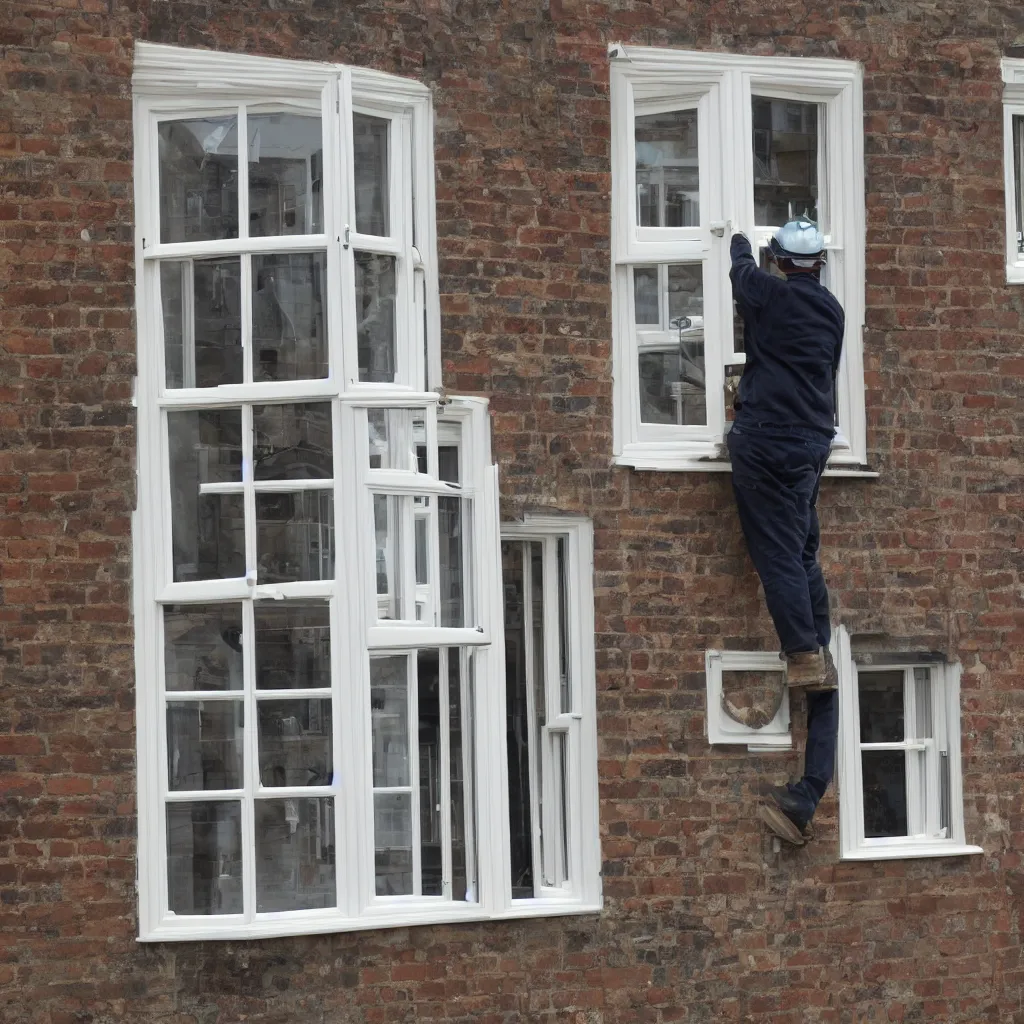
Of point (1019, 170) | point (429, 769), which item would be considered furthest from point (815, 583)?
point (1019, 170)

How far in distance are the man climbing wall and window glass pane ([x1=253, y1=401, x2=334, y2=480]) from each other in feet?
6.68

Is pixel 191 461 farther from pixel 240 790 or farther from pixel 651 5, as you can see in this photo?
pixel 651 5

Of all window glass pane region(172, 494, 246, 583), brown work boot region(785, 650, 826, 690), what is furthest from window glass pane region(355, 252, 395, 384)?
brown work boot region(785, 650, 826, 690)

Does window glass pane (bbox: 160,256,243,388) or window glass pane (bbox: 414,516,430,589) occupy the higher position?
window glass pane (bbox: 160,256,243,388)

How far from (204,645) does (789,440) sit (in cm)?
296

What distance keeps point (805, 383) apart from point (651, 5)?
6.88ft

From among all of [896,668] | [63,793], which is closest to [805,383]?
[896,668]

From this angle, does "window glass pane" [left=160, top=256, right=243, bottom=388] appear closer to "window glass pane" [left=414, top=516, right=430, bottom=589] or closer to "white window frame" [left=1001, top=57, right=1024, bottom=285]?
"window glass pane" [left=414, top=516, right=430, bottom=589]

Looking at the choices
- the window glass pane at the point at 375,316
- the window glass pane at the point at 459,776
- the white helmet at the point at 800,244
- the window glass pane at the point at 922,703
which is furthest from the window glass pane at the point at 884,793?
the window glass pane at the point at 375,316

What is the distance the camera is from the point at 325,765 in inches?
399

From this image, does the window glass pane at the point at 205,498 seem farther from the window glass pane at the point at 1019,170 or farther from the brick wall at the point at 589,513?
the window glass pane at the point at 1019,170

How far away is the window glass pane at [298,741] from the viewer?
10102 millimetres

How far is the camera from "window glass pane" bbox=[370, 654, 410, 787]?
1033 centimetres

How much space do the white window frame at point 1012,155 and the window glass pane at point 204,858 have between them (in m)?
4.97
